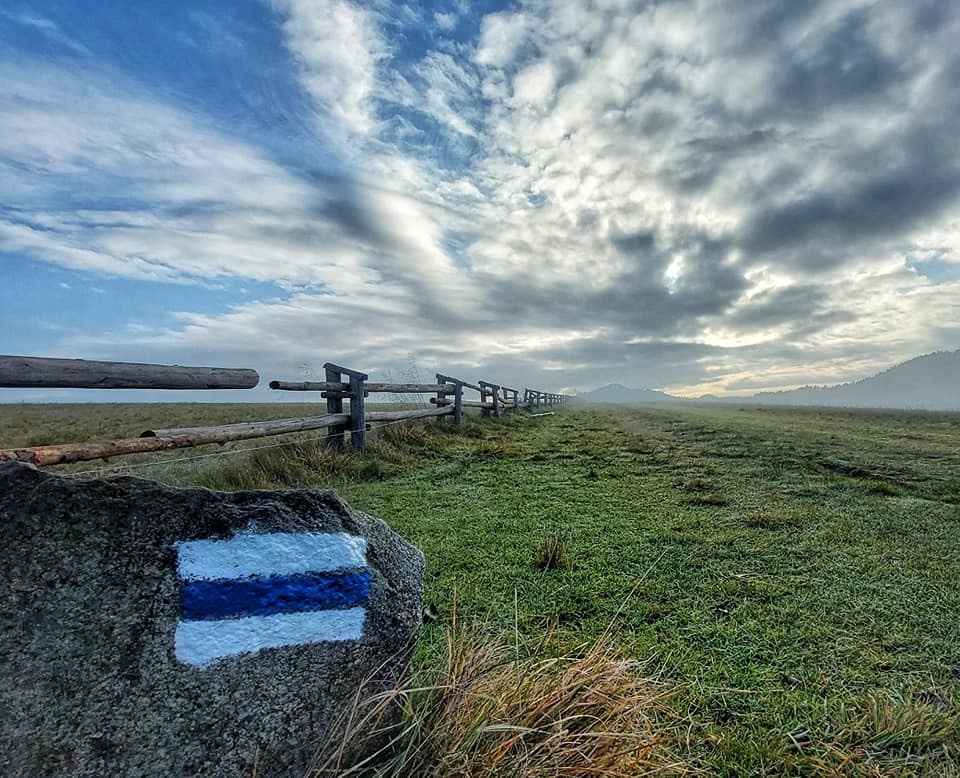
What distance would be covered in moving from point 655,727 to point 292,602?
46.4 inches

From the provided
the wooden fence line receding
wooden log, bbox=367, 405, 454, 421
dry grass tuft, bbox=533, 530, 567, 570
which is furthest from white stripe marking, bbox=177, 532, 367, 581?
wooden log, bbox=367, 405, 454, 421

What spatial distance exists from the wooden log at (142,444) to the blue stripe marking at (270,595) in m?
0.74

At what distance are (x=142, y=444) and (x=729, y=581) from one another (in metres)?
3.84

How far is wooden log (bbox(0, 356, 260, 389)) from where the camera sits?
2490 millimetres

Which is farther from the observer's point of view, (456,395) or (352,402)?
(456,395)

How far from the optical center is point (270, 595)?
1279mm

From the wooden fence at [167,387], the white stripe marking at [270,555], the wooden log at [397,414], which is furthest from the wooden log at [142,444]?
the wooden log at [397,414]

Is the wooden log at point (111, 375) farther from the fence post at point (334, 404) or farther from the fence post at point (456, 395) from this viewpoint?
the fence post at point (456, 395)

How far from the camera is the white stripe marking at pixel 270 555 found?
4.09 ft

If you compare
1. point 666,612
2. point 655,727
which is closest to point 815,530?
point 666,612

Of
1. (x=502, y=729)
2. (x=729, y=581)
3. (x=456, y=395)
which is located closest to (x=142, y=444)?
(x=502, y=729)

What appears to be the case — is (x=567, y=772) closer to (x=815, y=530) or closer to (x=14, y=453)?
(x=14, y=453)

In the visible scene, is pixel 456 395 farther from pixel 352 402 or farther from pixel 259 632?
pixel 259 632

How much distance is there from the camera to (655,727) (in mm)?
1562
